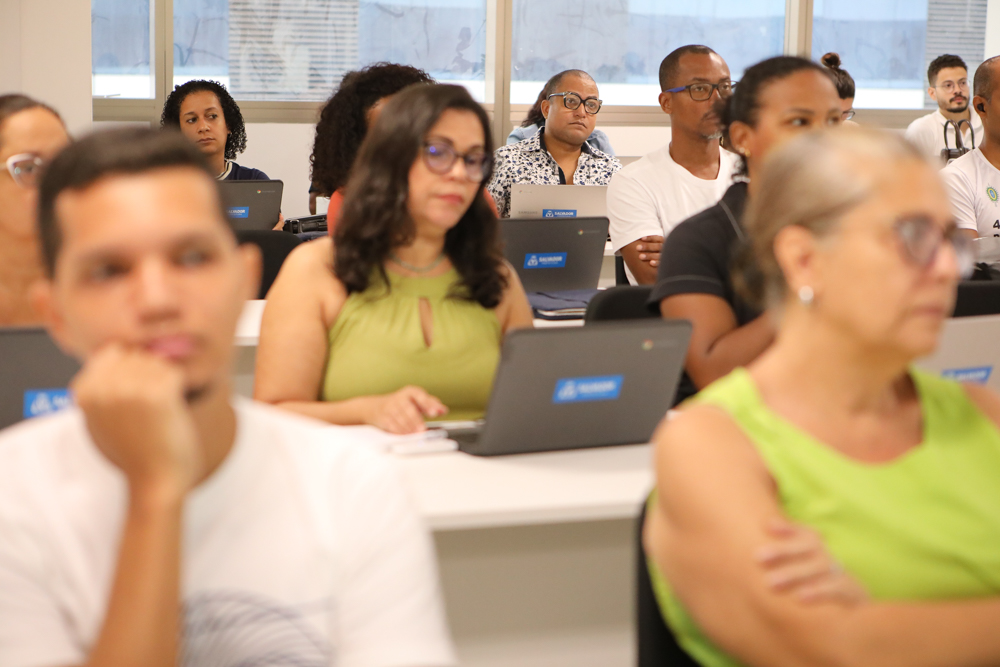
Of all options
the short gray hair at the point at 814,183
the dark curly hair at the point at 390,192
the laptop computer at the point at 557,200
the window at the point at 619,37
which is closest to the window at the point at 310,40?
the window at the point at 619,37

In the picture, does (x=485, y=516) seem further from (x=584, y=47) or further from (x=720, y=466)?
(x=584, y=47)

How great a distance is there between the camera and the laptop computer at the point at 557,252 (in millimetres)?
3604

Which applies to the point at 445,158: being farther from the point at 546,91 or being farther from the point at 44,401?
the point at 546,91

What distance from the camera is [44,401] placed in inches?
64.2

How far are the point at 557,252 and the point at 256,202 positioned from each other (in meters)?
1.61

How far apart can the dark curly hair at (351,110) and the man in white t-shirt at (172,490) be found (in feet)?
9.52

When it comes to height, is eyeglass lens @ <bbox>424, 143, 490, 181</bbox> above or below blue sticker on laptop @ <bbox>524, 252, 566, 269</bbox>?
above

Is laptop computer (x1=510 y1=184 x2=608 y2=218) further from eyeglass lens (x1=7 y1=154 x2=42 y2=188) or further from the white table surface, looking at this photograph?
the white table surface

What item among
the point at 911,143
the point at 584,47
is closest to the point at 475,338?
the point at 911,143

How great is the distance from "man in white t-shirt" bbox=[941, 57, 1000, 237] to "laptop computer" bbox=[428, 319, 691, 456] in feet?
8.17

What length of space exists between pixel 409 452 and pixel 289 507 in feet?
2.80

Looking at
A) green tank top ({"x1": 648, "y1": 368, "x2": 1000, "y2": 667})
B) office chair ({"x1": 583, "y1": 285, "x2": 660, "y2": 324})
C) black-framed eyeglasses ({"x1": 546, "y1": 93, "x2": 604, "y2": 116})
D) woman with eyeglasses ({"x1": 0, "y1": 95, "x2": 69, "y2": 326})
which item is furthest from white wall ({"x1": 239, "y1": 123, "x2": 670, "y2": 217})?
green tank top ({"x1": 648, "y1": 368, "x2": 1000, "y2": 667})

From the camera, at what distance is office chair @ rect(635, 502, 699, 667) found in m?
1.27

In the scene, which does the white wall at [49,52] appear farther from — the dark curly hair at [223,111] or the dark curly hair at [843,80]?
the dark curly hair at [843,80]
